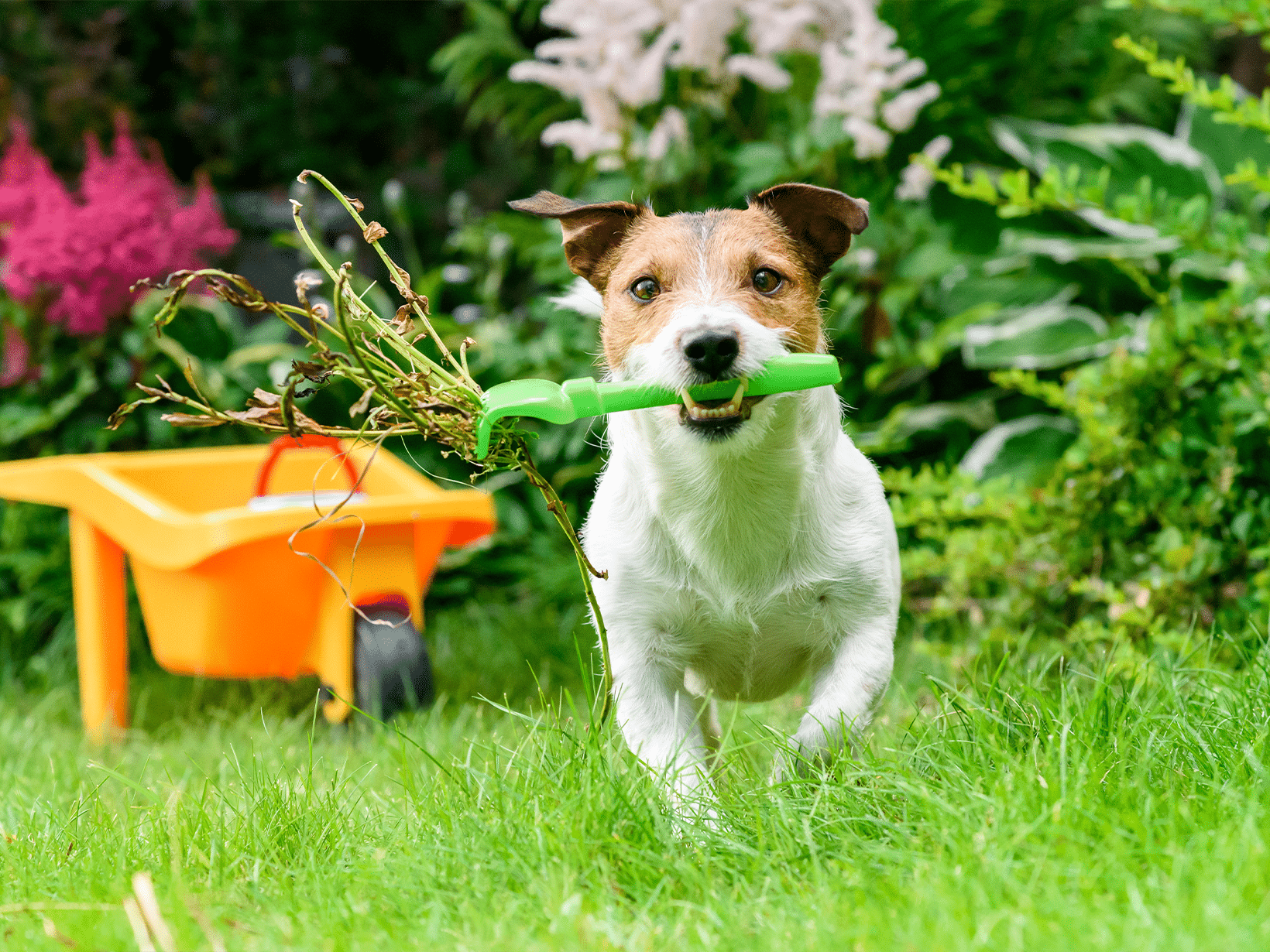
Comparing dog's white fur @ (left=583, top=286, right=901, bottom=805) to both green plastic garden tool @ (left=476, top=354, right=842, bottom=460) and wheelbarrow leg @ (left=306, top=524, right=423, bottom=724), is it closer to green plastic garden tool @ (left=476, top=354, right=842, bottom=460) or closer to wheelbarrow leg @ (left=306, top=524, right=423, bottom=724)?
→ green plastic garden tool @ (left=476, top=354, right=842, bottom=460)

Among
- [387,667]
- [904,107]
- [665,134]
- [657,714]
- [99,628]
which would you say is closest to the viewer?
[657,714]

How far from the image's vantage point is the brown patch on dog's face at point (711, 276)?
2277mm

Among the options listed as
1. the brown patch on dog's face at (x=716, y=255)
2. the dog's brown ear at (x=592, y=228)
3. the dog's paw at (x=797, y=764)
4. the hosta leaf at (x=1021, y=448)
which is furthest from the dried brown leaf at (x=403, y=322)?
the hosta leaf at (x=1021, y=448)

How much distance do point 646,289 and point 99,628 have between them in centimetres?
223

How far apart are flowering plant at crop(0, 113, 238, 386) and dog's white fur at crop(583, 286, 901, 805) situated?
2786mm

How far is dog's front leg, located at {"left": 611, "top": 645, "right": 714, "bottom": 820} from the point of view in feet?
6.99

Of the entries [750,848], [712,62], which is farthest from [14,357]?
[750,848]

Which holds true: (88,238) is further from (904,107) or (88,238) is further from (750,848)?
(750,848)

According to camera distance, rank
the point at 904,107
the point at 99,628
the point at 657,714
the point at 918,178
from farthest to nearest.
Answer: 1. the point at 918,178
2. the point at 904,107
3. the point at 99,628
4. the point at 657,714

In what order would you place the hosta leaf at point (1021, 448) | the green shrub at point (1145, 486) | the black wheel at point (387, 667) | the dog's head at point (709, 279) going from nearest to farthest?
the dog's head at point (709, 279) → the green shrub at point (1145, 486) → the black wheel at point (387, 667) → the hosta leaf at point (1021, 448)

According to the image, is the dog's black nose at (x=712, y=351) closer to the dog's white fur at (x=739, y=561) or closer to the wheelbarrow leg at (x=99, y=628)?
the dog's white fur at (x=739, y=561)

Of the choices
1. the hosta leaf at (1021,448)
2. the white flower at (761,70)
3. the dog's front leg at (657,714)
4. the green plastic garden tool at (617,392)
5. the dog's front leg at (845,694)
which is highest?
the white flower at (761,70)

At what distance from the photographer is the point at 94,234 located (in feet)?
14.2

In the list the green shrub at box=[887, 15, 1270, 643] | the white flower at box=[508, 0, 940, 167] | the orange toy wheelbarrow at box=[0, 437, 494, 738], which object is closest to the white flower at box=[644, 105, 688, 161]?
the white flower at box=[508, 0, 940, 167]
